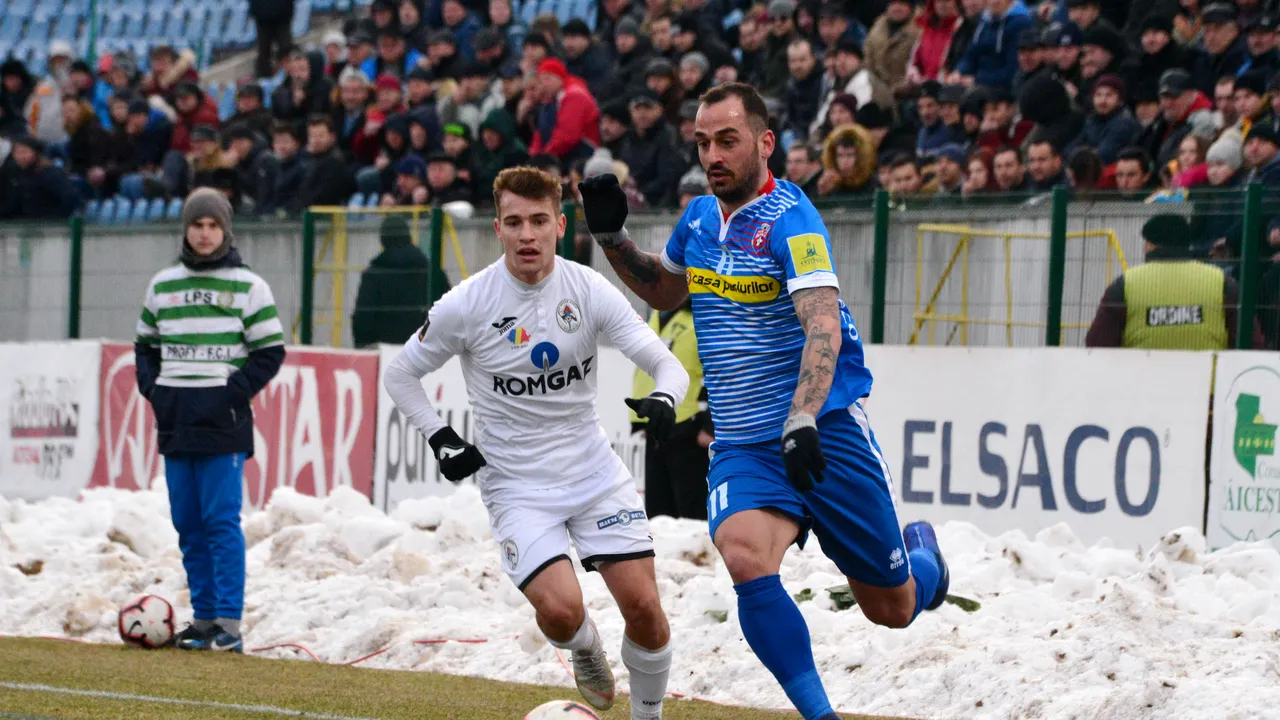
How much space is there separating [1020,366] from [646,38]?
305 inches

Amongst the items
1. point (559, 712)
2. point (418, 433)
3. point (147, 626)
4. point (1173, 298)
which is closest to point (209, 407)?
point (147, 626)

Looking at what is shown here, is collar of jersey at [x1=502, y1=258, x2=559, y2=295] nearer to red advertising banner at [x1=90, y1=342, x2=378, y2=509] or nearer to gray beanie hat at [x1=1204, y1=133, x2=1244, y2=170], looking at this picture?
gray beanie hat at [x1=1204, y1=133, x2=1244, y2=170]

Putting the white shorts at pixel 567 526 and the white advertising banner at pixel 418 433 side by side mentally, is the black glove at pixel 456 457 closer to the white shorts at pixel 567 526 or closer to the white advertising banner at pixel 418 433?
the white shorts at pixel 567 526

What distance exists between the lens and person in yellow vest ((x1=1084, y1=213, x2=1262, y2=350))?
473 inches

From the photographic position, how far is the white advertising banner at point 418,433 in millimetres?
14570

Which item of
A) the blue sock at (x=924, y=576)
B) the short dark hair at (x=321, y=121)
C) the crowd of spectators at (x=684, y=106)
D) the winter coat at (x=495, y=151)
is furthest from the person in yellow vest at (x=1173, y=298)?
the short dark hair at (x=321, y=121)

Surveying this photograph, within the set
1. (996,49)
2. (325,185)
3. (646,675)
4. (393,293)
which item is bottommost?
(646,675)

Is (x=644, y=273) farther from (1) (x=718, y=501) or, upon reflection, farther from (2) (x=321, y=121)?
(2) (x=321, y=121)

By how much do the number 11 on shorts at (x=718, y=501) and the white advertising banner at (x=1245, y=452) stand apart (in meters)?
6.14

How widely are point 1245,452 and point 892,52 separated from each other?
254 inches

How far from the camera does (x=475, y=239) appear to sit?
50.3ft

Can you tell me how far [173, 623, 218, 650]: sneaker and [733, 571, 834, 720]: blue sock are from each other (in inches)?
187

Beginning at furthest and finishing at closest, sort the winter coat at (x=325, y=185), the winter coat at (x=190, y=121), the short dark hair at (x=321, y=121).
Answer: the winter coat at (x=190, y=121)
the short dark hair at (x=321, y=121)
the winter coat at (x=325, y=185)

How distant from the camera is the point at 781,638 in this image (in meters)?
6.23
